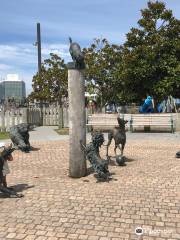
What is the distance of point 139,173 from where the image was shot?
7.91 meters

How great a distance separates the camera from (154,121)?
16.4 meters

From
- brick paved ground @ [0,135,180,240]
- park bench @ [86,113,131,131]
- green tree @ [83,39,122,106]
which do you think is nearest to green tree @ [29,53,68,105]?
green tree @ [83,39,122,106]

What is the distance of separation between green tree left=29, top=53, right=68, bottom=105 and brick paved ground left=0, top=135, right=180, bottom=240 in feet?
57.5

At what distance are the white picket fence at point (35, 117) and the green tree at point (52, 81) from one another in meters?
3.99

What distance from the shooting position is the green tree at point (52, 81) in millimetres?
26328

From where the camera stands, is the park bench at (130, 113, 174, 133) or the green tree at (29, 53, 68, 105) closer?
the park bench at (130, 113, 174, 133)

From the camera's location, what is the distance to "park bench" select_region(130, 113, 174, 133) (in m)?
16.2

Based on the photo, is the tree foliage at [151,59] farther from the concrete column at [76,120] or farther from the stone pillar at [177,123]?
the concrete column at [76,120]

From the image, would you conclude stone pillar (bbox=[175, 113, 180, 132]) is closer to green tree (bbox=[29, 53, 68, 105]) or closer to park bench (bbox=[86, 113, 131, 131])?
park bench (bbox=[86, 113, 131, 131])

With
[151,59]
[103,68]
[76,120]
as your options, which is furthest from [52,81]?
[76,120]

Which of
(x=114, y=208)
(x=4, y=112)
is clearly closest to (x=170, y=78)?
(x=4, y=112)

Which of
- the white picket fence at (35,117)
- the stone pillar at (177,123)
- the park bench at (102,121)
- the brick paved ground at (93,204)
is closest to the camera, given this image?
the brick paved ground at (93,204)

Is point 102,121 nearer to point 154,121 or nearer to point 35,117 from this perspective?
point 154,121

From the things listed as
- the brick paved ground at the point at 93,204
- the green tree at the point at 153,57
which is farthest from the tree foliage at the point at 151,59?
the brick paved ground at the point at 93,204
